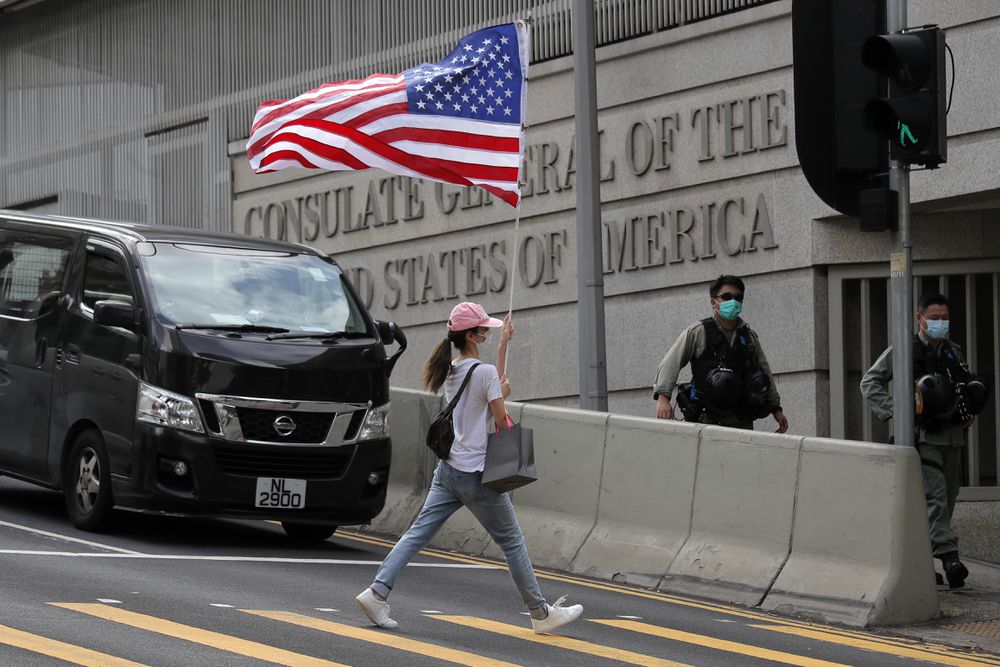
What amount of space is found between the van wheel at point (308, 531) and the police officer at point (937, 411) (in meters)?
3.97

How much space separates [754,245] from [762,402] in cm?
405

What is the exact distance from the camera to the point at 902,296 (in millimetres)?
10703

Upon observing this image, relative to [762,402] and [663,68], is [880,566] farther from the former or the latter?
[663,68]

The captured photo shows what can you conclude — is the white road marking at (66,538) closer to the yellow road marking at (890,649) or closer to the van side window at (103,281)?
the van side window at (103,281)

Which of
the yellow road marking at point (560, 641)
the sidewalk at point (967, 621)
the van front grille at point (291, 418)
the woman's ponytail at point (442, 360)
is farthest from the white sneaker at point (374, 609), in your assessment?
the van front grille at point (291, 418)

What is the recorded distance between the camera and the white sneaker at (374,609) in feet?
30.0

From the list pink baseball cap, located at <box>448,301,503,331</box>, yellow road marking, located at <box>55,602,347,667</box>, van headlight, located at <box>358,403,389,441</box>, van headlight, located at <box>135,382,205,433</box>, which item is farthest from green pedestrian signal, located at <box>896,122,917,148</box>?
van headlight, located at <box>135,382,205,433</box>

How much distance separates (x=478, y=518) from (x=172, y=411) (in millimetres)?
3170

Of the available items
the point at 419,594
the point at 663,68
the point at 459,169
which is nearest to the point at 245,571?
the point at 419,594

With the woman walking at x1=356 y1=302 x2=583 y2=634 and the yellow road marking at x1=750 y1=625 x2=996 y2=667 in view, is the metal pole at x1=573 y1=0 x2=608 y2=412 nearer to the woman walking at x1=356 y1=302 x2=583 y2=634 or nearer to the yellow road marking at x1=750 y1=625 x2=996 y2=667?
the yellow road marking at x1=750 y1=625 x2=996 y2=667

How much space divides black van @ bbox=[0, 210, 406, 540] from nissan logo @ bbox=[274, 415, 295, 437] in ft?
0.04

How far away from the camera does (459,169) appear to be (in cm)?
1502

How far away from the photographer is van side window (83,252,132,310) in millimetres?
12691

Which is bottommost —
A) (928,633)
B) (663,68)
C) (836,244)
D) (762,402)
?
(928,633)
